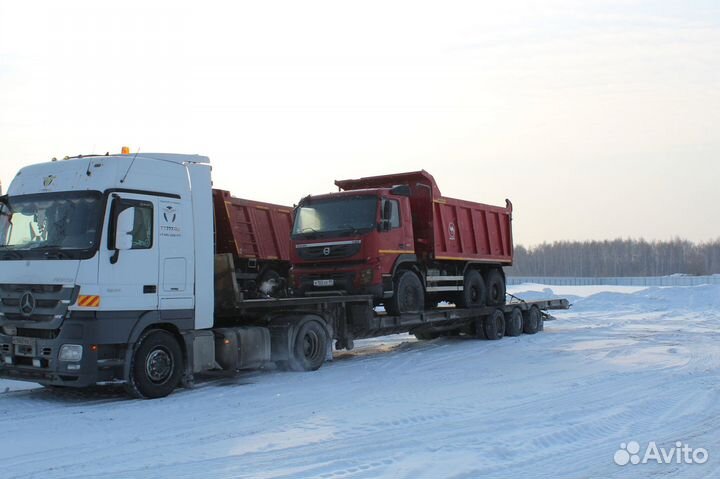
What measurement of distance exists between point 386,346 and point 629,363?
20.7ft

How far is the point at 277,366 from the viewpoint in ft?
43.3

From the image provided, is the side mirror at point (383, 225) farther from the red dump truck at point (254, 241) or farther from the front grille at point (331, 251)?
the red dump truck at point (254, 241)

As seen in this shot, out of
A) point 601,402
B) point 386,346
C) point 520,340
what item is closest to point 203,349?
A: point 601,402

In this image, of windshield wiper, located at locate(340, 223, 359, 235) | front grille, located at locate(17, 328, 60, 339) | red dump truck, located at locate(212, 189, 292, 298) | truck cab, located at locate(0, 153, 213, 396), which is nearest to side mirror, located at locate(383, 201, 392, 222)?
windshield wiper, located at locate(340, 223, 359, 235)

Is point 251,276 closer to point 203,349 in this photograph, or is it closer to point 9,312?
point 203,349

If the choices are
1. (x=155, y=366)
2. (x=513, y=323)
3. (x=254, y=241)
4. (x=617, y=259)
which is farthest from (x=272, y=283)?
(x=617, y=259)

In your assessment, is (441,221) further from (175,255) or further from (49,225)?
(49,225)

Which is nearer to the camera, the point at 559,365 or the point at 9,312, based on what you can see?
the point at 9,312

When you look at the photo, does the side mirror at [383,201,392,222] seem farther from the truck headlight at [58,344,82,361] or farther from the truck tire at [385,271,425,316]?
the truck headlight at [58,344,82,361]

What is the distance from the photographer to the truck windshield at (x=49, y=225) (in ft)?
31.6

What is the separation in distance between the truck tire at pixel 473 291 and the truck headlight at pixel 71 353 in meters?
10.4

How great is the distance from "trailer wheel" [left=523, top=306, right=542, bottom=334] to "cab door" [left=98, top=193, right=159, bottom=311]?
1245 cm

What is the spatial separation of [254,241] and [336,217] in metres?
3.30

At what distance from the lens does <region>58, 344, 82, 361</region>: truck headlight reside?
944 centimetres
